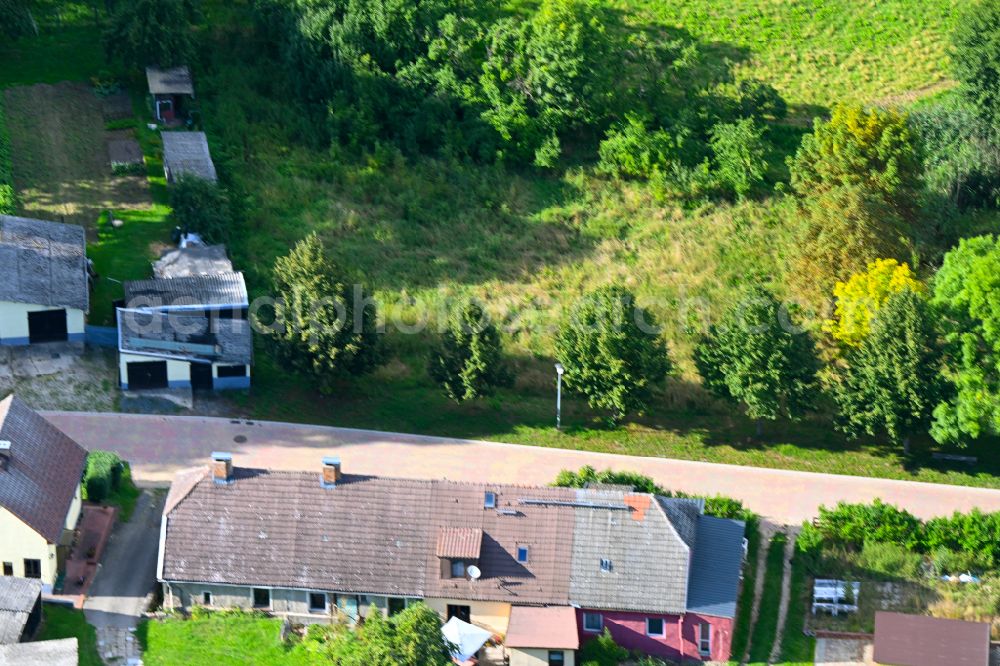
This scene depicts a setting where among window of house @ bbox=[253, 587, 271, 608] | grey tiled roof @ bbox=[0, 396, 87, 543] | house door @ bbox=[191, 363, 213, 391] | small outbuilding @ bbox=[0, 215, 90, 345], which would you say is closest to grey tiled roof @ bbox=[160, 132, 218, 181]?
small outbuilding @ bbox=[0, 215, 90, 345]

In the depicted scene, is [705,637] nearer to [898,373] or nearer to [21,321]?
[898,373]

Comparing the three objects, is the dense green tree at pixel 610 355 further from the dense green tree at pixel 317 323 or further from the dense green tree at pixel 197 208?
the dense green tree at pixel 197 208

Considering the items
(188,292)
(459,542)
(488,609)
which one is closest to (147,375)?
(188,292)

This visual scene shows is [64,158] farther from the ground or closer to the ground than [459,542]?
farther from the ground

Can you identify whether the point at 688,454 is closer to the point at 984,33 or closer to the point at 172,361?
the point at 172,361

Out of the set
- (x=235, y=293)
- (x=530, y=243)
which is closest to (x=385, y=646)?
(x=235, y=293)

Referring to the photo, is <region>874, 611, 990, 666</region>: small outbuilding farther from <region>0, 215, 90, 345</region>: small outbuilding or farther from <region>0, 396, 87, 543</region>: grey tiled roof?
<region>0, 215, 90, 345</region>: small outbuilding
